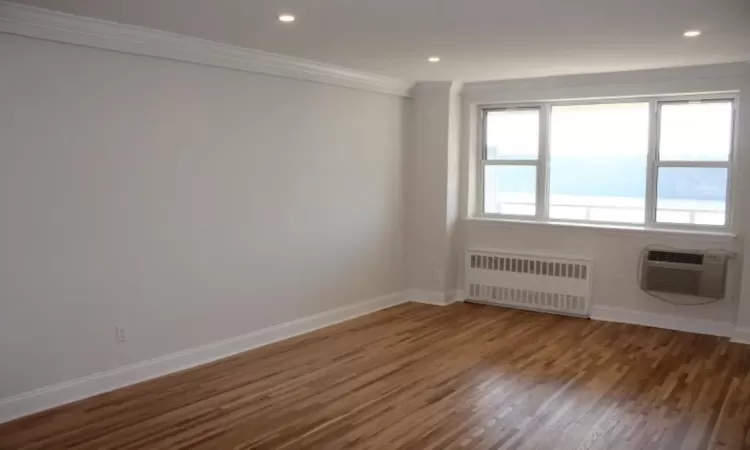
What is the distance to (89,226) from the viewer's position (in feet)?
13.4

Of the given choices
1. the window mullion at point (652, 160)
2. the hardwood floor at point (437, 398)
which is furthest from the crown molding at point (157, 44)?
the window mullion at point (652, 160)

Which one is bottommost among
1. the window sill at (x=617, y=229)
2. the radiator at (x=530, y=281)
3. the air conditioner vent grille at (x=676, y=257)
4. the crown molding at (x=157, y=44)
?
the radiator at (x=530, y=281)

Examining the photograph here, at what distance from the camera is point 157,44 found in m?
4.38

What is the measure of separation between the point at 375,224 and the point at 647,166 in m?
2.68

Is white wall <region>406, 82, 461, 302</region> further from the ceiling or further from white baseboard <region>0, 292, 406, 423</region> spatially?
the ceiling

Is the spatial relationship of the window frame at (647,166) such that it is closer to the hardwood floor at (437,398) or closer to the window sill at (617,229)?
the window sill at (617,229)

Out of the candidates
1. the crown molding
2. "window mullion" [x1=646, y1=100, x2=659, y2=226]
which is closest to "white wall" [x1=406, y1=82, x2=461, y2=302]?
the crown molding

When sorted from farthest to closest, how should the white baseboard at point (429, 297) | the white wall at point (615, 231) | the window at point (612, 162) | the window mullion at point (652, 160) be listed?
the white baseboard at point (429, 297), the window mullion at point (652, 160), the window at point (612, 162), the white wall at point (615, 231)

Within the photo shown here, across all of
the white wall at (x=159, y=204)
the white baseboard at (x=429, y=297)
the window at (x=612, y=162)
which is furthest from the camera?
the white baseboard at (x=429, y=297)

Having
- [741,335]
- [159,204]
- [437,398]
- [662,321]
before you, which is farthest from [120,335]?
[741,335]

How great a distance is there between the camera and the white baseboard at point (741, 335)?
18.1ft

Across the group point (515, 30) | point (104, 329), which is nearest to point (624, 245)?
point (515, 30)

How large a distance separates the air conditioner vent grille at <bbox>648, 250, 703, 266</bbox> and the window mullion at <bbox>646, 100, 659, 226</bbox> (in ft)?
1.16

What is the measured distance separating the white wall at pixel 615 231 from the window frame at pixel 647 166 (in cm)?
9
